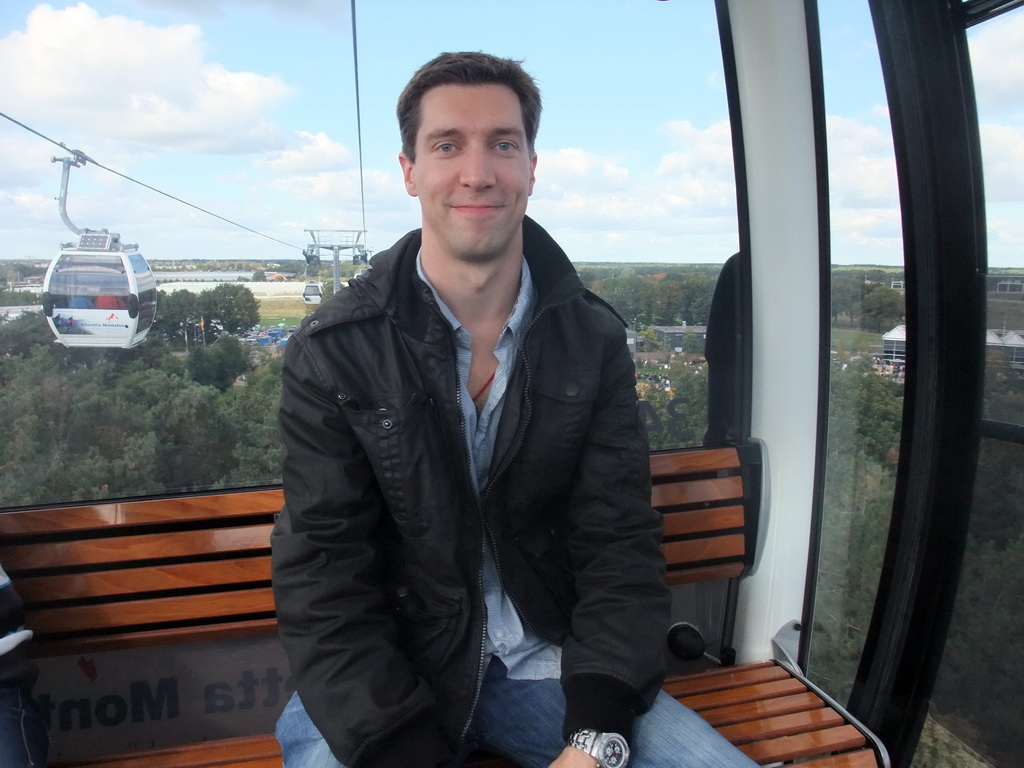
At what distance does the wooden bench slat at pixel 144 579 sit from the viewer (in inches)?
88.3

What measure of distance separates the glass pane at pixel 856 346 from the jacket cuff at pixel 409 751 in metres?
1.73

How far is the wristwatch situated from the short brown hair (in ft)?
4.58

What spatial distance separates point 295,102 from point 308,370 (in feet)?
3.56

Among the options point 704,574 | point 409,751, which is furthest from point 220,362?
point 704,574

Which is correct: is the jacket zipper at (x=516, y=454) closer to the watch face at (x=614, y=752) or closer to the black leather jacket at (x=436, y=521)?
the black leather jacket at (x=436, y=521)

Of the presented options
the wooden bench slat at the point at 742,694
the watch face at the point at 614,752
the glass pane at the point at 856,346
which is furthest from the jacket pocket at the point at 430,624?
the glass pane at the point at 856,346

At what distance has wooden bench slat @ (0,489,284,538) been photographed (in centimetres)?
224

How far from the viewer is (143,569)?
2291 millimetres

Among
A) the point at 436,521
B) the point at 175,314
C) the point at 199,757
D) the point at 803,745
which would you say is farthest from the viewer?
the point at 175,314

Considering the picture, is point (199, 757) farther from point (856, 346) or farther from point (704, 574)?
point (856, 346)

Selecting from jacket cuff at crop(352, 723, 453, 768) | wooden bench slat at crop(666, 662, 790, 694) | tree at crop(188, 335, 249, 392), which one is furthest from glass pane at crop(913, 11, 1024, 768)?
tree at crop(188, 335, 249, 392)

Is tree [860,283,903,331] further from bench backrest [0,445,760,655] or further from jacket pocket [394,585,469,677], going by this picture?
bench backrest [0,445,760,655]

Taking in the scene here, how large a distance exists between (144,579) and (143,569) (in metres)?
0.03

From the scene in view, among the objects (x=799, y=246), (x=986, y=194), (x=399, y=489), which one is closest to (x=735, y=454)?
(x=799, y=246)
